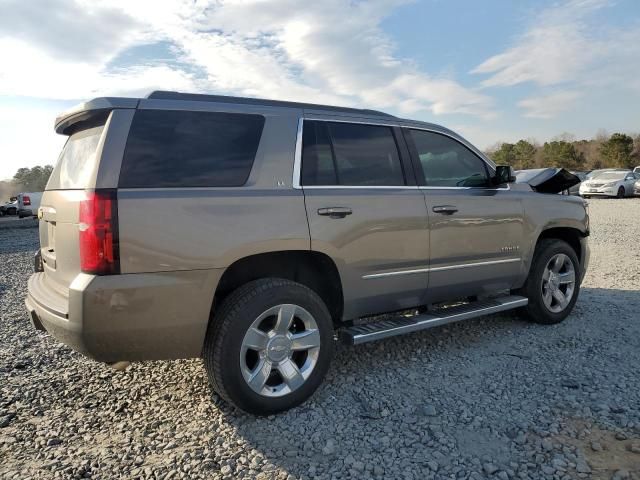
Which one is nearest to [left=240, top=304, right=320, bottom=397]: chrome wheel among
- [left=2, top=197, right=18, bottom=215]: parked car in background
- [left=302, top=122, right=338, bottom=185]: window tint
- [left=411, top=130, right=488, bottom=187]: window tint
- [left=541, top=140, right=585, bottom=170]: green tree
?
[left=302, top=122, right=338, bottom=185]: window tint

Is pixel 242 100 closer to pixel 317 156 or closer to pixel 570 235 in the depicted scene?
pixel 317 156

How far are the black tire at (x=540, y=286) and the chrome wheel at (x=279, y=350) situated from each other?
2528 mm

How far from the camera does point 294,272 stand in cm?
336

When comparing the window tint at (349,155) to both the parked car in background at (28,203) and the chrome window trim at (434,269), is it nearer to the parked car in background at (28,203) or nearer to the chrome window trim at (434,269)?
the chrome window trim at (434,269)

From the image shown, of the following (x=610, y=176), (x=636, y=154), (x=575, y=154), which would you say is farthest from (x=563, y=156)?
(x=610, y=176)

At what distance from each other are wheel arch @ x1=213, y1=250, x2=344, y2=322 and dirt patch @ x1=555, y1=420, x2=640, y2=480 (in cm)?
163

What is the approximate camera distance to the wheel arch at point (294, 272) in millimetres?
3084

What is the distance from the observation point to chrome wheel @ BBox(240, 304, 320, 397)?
9.57 ft

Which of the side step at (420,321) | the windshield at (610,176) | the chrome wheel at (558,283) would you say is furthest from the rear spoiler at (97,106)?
the windshield at (610,176)

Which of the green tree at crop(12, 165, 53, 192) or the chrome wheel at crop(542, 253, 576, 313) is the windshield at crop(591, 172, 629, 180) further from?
the green tree at crop(12, 165, 53, 192)

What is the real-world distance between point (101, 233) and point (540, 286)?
3.94 meters

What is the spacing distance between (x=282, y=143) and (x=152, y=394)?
197 centimetres

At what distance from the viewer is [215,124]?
9.66 feet

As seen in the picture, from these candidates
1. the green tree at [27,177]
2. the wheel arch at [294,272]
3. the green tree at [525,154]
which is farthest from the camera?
the green tree at [27,177]
